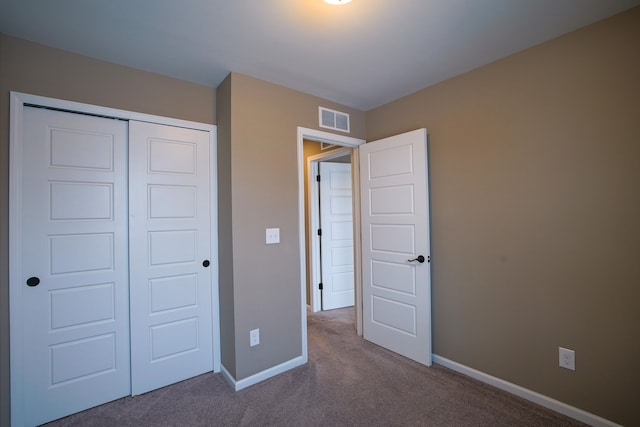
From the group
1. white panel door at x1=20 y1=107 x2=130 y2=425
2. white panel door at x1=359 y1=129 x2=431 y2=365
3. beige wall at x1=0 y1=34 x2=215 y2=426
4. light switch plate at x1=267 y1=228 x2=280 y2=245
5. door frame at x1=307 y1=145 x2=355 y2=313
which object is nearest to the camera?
beige wall at x1=0 y1=34 x2=215 y2=426

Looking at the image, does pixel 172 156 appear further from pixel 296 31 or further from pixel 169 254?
pixel 296 31

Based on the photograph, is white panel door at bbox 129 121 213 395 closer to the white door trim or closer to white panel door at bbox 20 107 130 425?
white panel door at bbox 20 107 130 425

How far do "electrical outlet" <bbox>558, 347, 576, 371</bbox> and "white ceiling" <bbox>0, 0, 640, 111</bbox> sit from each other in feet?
6.85

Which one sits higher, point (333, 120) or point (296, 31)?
point (296, 31)

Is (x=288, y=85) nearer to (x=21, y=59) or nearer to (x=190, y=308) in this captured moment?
(x=21, y=59)

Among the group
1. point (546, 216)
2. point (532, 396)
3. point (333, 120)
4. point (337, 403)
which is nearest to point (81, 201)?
point (333, 120)

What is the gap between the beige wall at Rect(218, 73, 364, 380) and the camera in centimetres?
228

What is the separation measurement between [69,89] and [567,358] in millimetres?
3818

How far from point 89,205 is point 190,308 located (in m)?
1.08

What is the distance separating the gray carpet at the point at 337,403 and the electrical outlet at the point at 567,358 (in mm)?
327

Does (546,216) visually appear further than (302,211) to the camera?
No

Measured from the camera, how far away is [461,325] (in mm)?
2455

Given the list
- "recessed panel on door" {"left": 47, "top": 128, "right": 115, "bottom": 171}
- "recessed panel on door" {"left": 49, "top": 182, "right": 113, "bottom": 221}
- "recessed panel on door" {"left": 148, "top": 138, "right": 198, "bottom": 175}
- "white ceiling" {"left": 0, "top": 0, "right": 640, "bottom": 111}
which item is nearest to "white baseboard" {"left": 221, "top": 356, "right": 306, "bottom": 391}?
"recessed panel on door" {"left": 49, "top": 182, "right": 113, "bottom": 221}

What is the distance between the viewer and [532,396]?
2.03 meters
